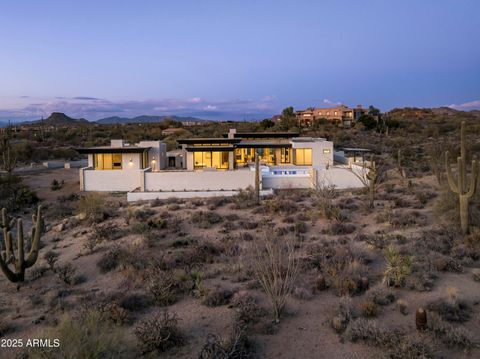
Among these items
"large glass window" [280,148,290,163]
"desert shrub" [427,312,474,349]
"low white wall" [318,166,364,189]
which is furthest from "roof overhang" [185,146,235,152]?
"desert shrub" [427,312,474,349]

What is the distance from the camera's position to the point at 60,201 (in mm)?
25922

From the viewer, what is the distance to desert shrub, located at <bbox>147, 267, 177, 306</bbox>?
1116 centimetres

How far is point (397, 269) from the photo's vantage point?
12.1 m

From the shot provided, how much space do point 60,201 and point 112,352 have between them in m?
20.5

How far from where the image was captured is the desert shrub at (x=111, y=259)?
13.9 meters

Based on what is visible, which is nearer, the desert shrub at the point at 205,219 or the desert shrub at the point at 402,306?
the desert shrub at the point at 402,306

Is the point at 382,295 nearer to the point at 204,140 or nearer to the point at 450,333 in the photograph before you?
the point at 450,333

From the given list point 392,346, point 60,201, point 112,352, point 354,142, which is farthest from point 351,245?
point 354,142

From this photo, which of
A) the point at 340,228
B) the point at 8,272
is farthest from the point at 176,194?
the point at 8,272

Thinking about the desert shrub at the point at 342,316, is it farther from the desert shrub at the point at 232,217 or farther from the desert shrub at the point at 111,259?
the desert shrub at the point at 232,217

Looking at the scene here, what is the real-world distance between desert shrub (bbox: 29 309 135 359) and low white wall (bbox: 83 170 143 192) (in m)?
21.0

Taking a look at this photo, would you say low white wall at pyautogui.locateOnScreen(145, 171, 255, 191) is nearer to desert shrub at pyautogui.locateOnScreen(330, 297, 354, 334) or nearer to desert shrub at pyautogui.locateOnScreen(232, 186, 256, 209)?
desert shrub at pyautogui.locateOnScreen(232, 186, 256, 209)

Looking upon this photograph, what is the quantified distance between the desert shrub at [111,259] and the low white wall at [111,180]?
13881 millimetres

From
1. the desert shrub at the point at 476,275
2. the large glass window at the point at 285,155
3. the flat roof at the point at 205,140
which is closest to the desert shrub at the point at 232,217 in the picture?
the desert shrub at the point at 476,275
